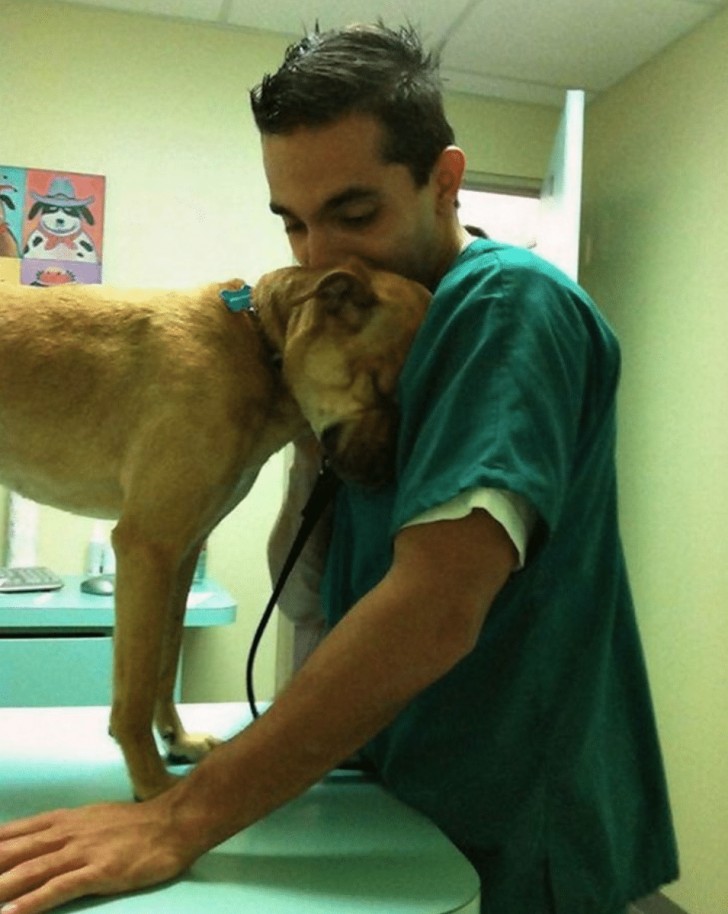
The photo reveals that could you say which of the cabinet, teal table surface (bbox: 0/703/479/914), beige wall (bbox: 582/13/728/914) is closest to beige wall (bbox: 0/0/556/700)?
the cabinet

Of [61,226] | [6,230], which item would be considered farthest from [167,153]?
[6,230]

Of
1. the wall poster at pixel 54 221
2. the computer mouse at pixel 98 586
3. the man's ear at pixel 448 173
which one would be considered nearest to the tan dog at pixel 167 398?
the man's ear at pixel 448 173

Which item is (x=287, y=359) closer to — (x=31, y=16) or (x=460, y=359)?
(x=460, y=359)

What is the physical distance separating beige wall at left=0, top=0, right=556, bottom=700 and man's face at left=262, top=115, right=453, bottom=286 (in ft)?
6.04

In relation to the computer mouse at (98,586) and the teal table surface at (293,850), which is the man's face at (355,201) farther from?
the computer mouse at (98,586)

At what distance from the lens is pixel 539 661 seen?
2.70 feet

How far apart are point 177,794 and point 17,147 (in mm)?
2299

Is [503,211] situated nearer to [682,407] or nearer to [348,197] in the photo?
[682,407]

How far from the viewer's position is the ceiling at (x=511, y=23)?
97.1 inches

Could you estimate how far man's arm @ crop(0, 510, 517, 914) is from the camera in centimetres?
68

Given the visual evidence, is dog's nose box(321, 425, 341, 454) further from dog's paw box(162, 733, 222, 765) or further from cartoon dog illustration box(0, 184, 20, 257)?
cartoon dog illustration box(0, 184, 20, 257)

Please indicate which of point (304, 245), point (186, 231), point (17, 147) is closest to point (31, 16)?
point (17, 147)

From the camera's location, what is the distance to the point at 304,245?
919 millimetres

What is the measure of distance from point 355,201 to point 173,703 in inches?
21.4
